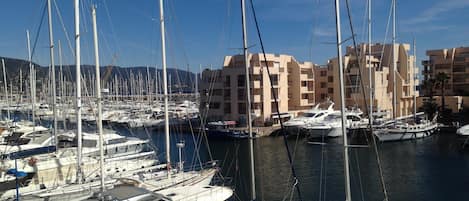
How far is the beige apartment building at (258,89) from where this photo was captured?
55.8 meters

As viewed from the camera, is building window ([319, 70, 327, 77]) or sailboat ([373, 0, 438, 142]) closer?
sailboat ([373, 0, 438, 142])

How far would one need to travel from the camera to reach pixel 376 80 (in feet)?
189

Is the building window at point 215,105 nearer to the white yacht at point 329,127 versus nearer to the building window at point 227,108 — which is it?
the building window at point 227,108

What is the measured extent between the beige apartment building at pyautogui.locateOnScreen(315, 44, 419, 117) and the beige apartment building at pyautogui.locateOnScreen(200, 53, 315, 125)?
2.93 meters

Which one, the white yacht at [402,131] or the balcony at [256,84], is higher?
the balcony at [256,84]

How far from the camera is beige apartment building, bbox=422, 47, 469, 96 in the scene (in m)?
69.1

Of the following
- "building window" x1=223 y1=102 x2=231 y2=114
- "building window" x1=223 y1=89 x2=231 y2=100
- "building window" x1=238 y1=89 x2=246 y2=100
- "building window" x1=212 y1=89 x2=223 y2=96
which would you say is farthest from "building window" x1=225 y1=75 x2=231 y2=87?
"building window" x1=223 y1=102 x2=231 y2=114

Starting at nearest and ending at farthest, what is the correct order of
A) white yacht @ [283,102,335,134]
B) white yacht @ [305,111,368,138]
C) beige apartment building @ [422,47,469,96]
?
1. white yacht @ [305,111,368,138]
2. white yacht @ [283,102,335,134]
3. beige apartment building @ [422,47,469,96]

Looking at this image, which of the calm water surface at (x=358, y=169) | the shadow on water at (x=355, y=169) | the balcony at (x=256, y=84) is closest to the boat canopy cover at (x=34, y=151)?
the shadow on water at (x=355, y=169)

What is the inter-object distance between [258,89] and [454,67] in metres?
39.2

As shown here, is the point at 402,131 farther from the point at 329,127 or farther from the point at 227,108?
the point at 227,108

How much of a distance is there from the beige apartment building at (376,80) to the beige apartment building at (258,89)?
2926mm

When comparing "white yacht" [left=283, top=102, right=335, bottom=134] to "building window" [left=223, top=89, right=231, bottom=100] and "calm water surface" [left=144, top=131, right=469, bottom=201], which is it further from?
"building window" [left=223, top=89, right=231, bottom=100]

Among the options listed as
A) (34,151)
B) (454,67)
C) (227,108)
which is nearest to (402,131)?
(227,108)
